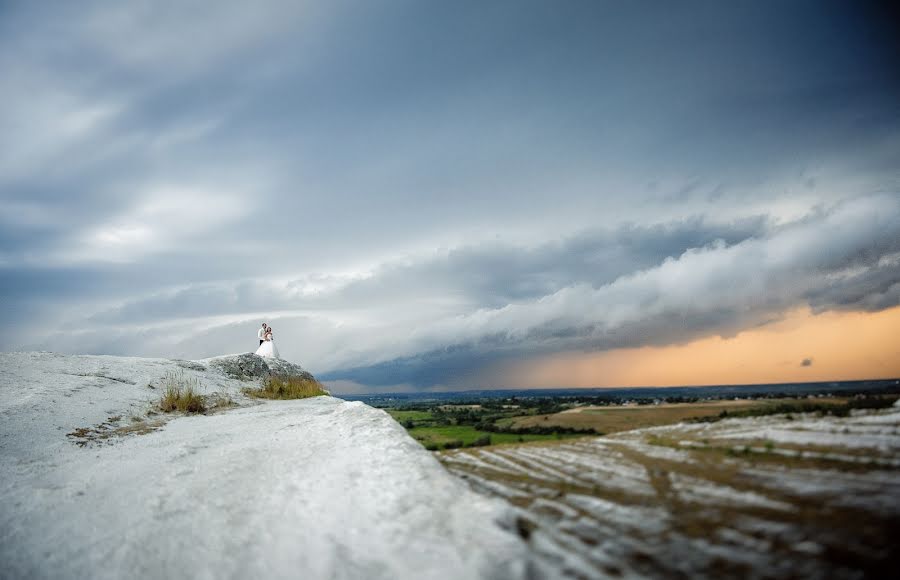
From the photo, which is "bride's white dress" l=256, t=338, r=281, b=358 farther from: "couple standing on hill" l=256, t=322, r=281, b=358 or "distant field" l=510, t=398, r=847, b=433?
"distant field" l=510, t=398, r=847, b=433

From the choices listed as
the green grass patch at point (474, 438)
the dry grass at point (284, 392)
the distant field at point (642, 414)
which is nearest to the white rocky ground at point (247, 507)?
the green grass patch at point (474, 438)

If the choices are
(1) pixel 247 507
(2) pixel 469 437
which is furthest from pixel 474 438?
(1) pixel 247 507

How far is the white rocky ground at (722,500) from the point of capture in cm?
258

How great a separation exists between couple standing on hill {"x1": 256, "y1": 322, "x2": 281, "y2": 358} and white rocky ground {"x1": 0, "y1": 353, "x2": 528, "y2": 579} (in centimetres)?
2024

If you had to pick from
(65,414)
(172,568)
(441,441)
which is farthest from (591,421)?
(65,414)

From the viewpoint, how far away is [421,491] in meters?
4.39

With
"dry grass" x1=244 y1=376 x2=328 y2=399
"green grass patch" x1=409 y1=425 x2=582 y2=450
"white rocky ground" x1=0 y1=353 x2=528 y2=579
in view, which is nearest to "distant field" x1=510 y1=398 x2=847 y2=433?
"green grass patch" x1=409 y1=425 x2=582 y2=450

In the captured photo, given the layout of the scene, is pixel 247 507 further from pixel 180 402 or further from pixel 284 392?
pixel 284 392

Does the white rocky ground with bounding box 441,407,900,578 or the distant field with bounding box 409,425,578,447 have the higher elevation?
the white rocky ground with bounding box 441,407,900,578

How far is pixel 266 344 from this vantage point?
29672 millimetres

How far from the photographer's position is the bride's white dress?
28659 mm

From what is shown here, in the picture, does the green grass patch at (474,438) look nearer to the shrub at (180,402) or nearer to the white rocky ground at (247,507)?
the white rocky ground at (247,507)

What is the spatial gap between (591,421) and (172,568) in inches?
232

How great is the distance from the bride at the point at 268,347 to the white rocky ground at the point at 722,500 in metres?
26.1
